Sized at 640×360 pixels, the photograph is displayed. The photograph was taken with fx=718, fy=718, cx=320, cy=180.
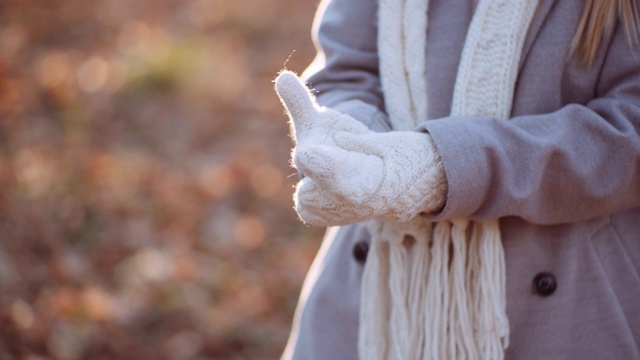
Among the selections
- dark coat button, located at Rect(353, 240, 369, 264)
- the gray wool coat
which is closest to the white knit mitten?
the gray wool coat

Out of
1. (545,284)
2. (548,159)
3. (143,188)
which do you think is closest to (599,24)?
(548,159)

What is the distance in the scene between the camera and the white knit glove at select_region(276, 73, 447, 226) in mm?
1021

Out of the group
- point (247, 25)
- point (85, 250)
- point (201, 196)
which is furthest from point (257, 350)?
point (247, 25)

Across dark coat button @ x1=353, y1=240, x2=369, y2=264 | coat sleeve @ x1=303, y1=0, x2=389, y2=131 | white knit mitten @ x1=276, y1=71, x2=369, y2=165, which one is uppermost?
coat sleeve @ x1=303, y1=0, x2=389, y2=131

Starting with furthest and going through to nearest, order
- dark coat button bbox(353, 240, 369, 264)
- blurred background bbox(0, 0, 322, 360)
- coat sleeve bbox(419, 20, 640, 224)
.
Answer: blurred background bbox(0, 0, 322, 360), dark coat button bbox(353, 240, 369, 264), coat sleeve bbox(419, 20, 640, 224)

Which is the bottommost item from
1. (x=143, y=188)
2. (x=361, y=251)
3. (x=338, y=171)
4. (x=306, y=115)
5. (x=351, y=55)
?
(x=361, y=251)

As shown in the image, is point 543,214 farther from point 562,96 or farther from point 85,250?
point 85,250

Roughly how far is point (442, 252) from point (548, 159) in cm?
24

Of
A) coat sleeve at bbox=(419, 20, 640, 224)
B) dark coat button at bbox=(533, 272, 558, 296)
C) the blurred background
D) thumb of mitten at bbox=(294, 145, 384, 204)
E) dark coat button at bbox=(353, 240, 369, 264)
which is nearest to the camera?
thumb of mitten at bbox=(294, 145, 384, 204)

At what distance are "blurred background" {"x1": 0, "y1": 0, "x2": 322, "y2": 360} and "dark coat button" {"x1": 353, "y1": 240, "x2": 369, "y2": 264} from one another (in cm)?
148

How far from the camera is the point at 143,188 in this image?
366cm

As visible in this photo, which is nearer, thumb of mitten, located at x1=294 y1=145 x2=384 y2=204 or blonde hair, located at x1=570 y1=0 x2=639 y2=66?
thumb of mitten, located at x1=294 y1=145 x2=384 y2=204

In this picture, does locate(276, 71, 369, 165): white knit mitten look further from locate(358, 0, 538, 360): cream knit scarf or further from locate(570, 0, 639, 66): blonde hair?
locate(570, 0, 639, 66): blonde hair

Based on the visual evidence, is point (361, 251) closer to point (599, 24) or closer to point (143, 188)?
point (599, 24)
